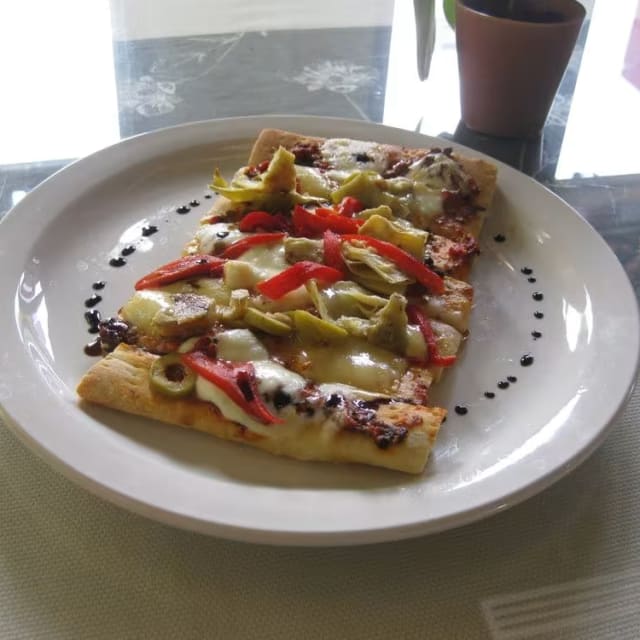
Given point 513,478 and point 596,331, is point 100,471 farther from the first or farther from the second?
point 596,331

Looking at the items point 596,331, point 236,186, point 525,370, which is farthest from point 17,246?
point 596,331

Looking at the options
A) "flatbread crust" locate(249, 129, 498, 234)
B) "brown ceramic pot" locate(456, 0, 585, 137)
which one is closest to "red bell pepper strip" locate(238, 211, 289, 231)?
"flatbread crust" locate(249, 129, 498, 234)

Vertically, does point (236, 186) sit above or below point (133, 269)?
above

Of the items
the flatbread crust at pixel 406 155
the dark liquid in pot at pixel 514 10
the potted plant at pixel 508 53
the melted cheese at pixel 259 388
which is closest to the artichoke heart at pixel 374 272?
the melted cheese at pixel 259 388

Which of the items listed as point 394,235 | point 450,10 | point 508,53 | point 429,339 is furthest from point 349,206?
point 450,10

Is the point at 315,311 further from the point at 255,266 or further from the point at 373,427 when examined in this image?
the point at 373,427

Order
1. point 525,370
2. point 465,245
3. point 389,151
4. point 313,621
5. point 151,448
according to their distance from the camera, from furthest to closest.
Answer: point 389,151 < point 465,245 < point 525,370 < point 151,448 < point 313,621

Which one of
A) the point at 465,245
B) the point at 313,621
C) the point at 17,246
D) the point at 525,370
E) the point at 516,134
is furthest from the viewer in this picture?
the point at 516,134
